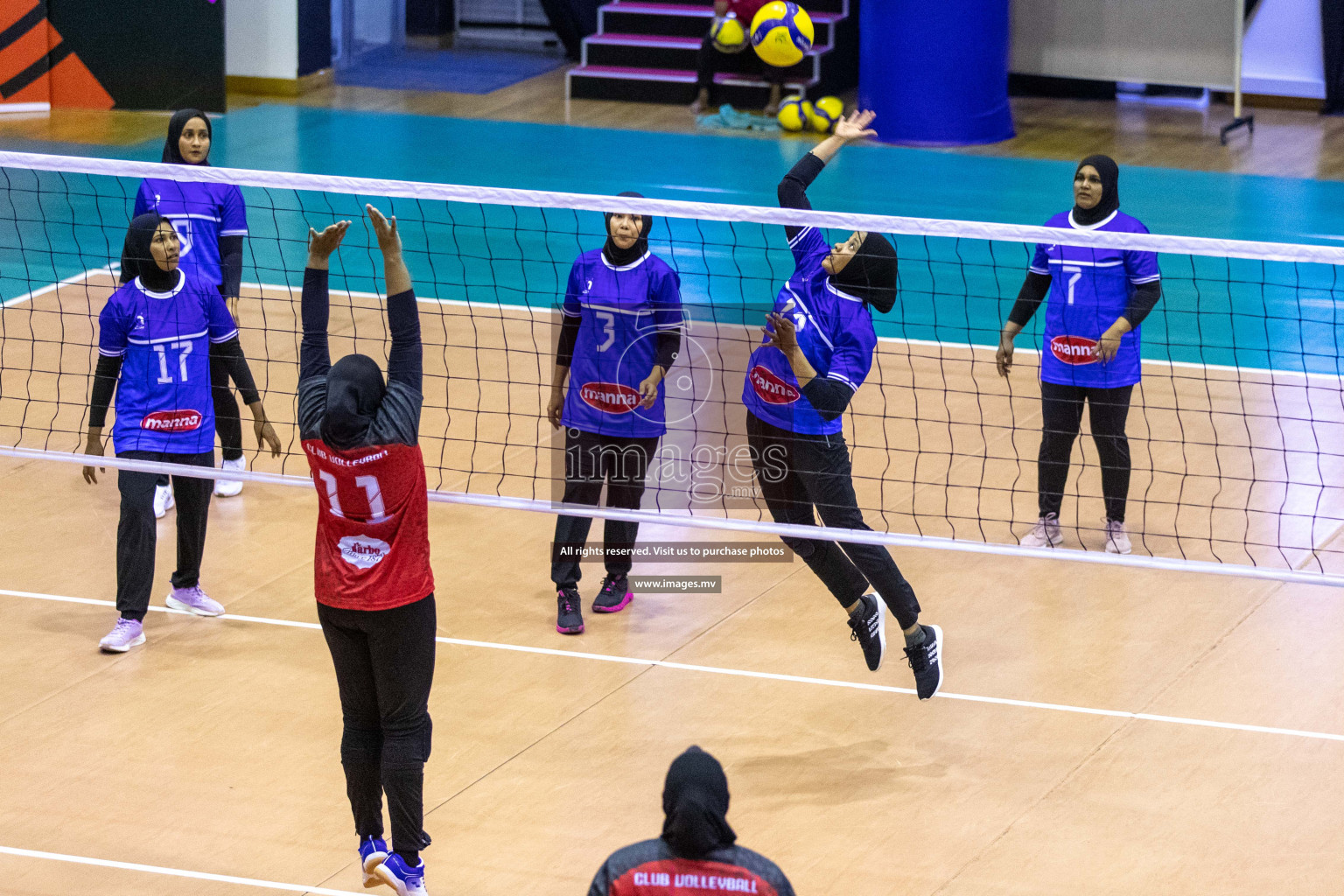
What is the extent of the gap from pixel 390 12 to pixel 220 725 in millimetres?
15727

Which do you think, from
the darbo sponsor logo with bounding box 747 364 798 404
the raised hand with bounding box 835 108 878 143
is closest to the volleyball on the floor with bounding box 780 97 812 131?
the raised hand with bounding box 835 108 878 143

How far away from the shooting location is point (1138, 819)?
543 centimetres

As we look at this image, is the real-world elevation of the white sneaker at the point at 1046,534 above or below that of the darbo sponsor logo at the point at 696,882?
below

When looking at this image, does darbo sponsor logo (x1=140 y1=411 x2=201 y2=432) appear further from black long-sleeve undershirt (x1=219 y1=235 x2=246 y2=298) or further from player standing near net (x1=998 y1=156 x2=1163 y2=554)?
player standing near net (x1=998 y1=156 x2=1163 y2=554)

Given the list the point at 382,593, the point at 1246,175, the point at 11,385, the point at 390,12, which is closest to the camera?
the point at 382,593

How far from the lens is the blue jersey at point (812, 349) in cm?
589

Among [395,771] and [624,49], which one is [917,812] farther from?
[624,49]

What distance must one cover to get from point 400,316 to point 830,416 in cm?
182

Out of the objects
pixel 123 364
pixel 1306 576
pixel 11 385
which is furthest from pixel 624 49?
pixel 1306 576

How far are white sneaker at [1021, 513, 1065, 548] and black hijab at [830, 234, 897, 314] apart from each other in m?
2.06

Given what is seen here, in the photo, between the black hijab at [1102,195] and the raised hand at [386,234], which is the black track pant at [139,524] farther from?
the black hijab at [1102,195]

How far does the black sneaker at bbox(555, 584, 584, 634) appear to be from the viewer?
678cm

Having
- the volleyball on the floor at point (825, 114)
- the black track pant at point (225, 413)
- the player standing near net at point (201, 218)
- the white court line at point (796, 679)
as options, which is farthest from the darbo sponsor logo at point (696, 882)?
the volleyball on the floor at point (825, 114)

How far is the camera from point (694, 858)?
131 inches
